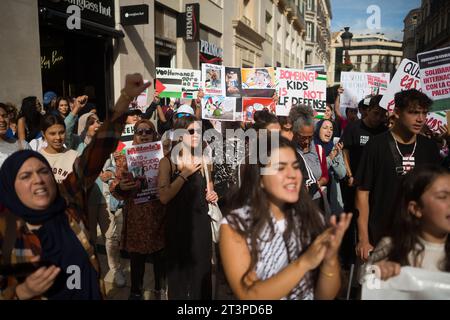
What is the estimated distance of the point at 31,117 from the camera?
485 cm

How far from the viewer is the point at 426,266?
1722 millimetres

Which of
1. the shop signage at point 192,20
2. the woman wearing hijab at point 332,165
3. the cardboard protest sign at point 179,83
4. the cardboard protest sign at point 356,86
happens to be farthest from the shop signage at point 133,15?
the woman wearing hijab at point 332,165

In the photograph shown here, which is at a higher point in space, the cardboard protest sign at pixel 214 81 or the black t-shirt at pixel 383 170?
the cardboard protest sign at pixel 214 81

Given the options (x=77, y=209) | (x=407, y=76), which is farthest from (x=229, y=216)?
(x=407, y=76)

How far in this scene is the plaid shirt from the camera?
158cm

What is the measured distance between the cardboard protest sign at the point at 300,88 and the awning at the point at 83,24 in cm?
503

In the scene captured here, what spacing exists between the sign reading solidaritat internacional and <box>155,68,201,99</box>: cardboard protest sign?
4.69 m

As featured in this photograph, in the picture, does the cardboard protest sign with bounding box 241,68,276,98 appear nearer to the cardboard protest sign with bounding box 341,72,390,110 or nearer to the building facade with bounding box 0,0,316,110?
the cardboard protest sign with bounding box 341,72,390,110

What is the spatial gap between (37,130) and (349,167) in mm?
4028

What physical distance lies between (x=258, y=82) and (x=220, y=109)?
94 centimetres

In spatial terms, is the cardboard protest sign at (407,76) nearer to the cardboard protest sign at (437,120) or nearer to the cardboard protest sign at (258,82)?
the cardboard protest sign at (437,120)

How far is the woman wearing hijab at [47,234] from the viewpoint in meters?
1.58
